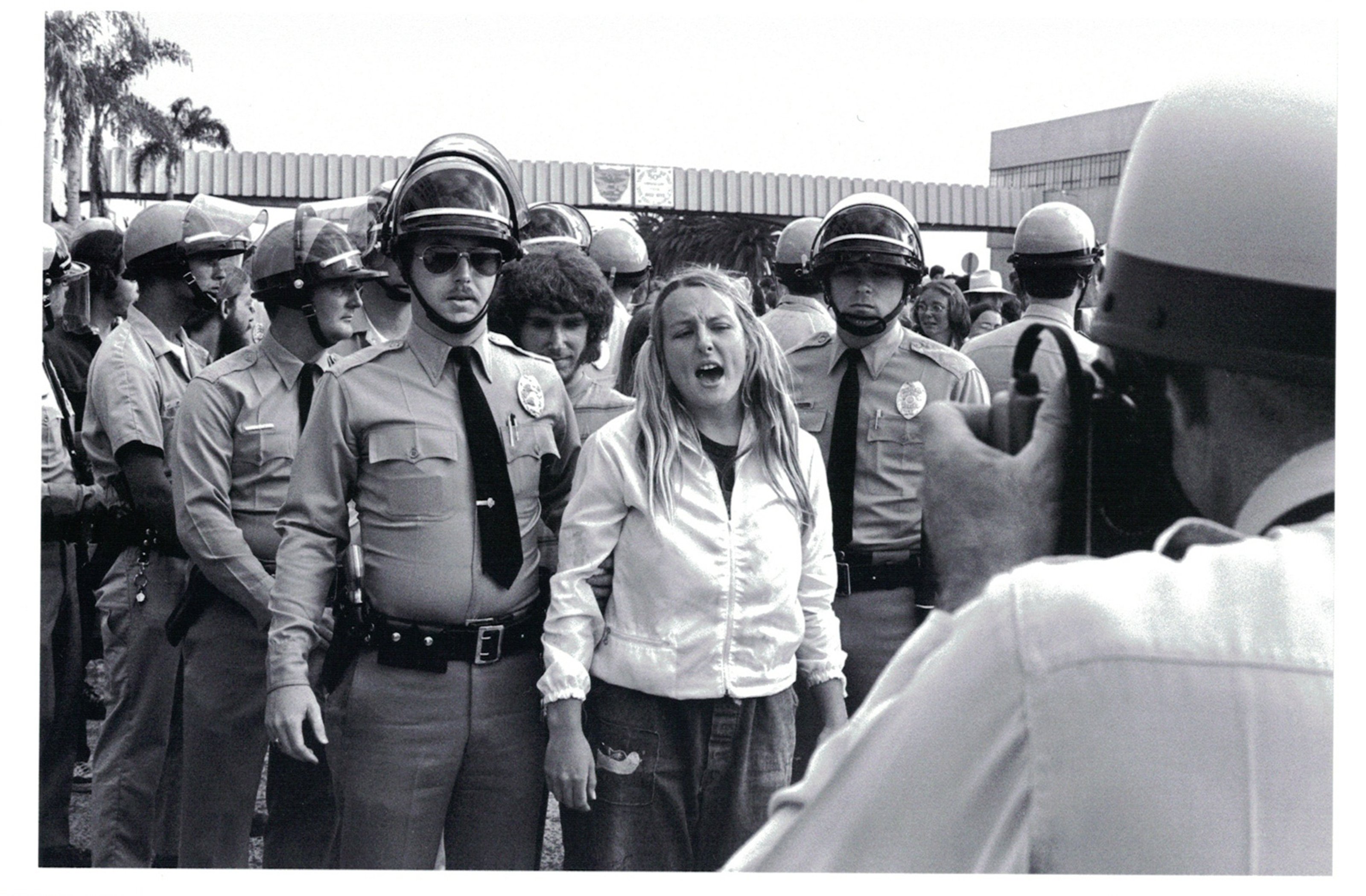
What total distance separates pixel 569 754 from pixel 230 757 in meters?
1.23

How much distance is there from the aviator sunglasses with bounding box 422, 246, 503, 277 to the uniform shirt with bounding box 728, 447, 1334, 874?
225 centimetres

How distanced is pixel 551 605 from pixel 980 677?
213 centimetres

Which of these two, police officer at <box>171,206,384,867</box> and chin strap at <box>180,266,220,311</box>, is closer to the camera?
police officer at <box>171,206,384,867</box>

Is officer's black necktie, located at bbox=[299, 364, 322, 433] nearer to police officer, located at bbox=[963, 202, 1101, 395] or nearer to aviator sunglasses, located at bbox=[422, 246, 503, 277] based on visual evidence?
aviator sunglasses, located at bbox=[422, 246, 503, 277]

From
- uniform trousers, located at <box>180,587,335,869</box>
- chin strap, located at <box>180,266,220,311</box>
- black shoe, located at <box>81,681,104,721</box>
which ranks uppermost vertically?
chin strap, located at <box>180,266,220,311</box>

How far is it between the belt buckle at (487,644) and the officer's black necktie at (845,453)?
0.99 metres

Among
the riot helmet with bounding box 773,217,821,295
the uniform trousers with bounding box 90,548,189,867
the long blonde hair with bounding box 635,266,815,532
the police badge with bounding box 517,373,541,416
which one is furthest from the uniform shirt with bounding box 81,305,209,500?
the riot helmet with bounding box 773,217,821,295

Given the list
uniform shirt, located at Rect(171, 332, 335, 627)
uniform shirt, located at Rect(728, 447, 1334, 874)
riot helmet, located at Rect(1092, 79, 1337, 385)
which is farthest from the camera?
uniform shirt, located at Rect(171, 332, 335, 627)

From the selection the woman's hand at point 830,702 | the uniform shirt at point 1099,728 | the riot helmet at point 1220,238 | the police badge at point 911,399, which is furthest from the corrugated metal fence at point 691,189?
the uniform shirt at point 1099,728

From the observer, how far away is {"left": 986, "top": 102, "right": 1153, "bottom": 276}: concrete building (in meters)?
3.23

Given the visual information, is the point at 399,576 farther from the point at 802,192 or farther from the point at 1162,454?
the point at 802,192

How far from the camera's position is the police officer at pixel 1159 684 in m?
1.10

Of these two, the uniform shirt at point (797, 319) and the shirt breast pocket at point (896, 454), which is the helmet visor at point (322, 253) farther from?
the uniform shirt at point (797, 319)

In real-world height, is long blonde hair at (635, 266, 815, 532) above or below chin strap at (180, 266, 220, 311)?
below
